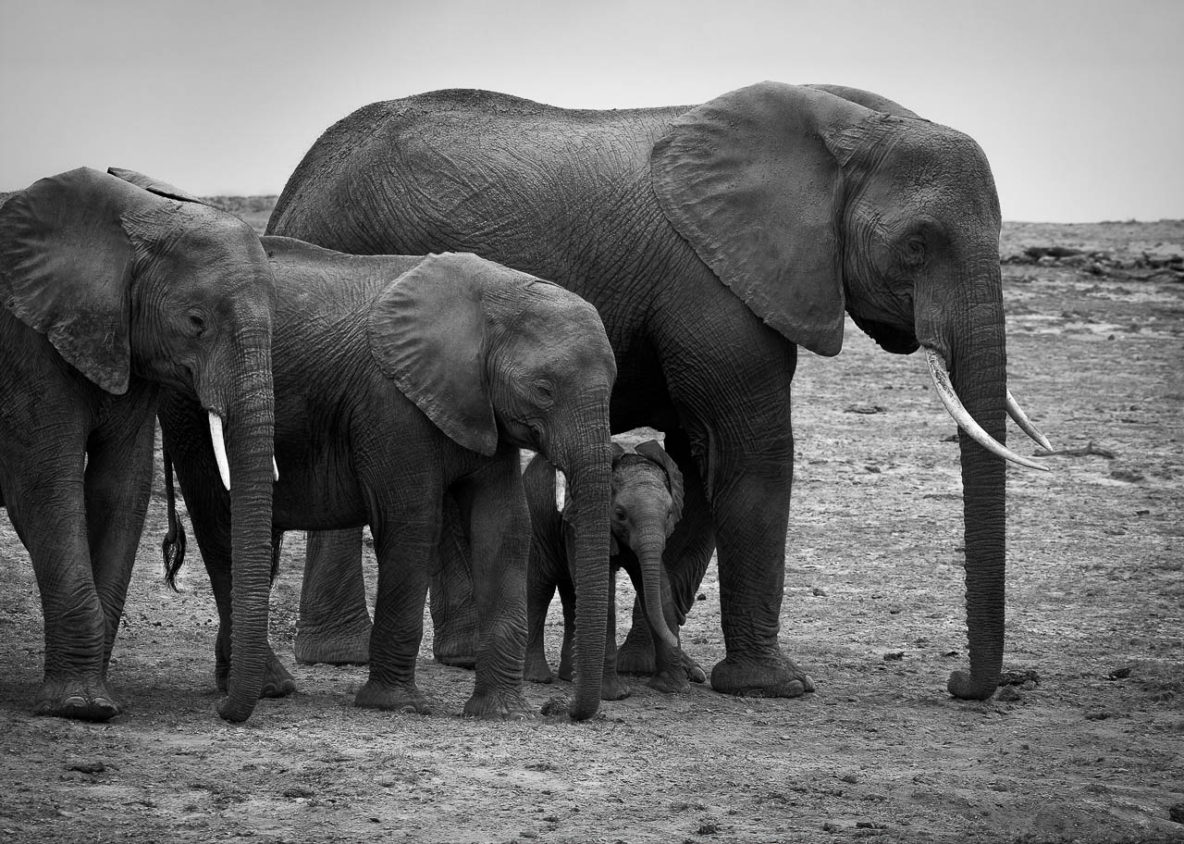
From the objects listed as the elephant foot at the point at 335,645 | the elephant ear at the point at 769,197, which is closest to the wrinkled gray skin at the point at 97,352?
the elephant foot at the point at 335,645

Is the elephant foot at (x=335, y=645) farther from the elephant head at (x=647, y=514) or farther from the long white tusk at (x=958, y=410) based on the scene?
A: the long white tusk at (x=958, y=410)

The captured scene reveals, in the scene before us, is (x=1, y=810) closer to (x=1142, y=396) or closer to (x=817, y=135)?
(x=817, y=135)

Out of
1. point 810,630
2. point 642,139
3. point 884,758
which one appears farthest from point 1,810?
point 810,630

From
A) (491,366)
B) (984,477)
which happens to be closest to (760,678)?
(984,477)

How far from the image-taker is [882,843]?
7605 millimetres

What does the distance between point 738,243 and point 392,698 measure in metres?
2.82

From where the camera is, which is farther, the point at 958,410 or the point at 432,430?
the point at 958,410

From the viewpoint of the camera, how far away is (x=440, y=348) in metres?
9.20

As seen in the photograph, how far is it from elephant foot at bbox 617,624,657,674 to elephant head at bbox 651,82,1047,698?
150 cm

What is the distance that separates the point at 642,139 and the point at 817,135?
2.99ft

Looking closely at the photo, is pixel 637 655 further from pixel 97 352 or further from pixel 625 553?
pixel 97 352

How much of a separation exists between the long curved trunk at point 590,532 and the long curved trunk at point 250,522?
1.30 m

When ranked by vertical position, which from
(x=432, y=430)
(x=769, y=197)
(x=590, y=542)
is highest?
(x=769, y=197)

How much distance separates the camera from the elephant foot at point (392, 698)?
933cm
